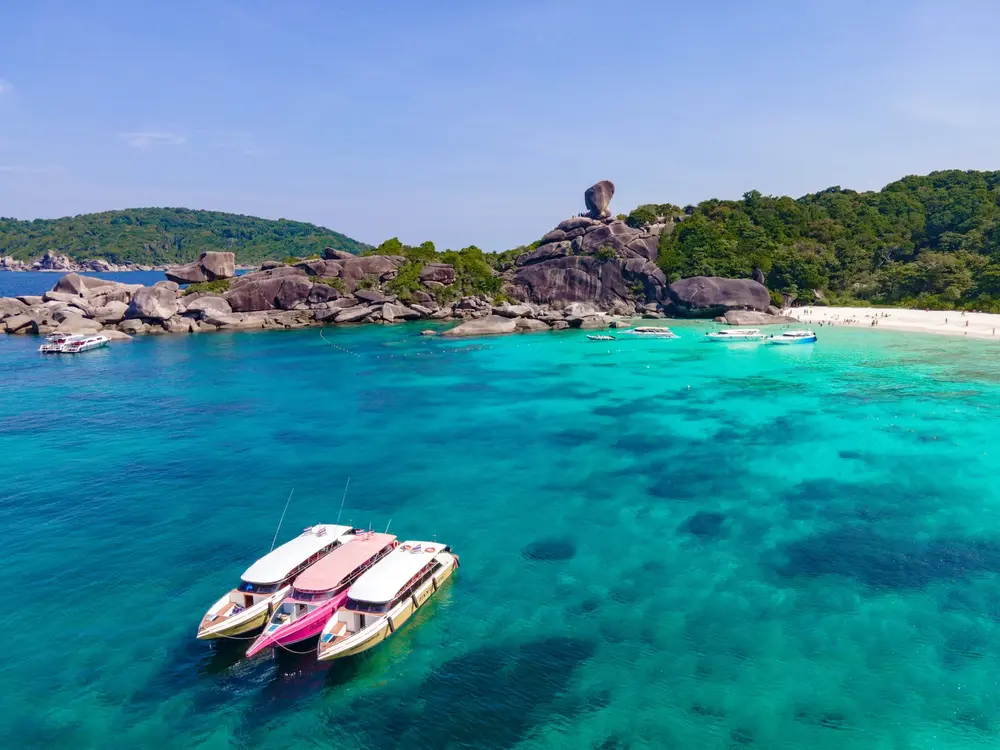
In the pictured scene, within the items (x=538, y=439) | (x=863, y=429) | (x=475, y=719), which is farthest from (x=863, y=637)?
(x=863, y=429)

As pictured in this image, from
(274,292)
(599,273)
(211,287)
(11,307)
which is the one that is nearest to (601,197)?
(599,273)

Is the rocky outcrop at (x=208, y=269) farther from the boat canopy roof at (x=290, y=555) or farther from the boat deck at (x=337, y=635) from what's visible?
the boat deck at (x=337, y=635)

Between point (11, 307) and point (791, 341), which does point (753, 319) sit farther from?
point (11, 307)

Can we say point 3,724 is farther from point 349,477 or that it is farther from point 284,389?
point 284,389

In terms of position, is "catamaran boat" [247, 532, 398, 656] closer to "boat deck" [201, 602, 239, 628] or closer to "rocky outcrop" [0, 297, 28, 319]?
"boat deck" [201, 602, 239, 628]

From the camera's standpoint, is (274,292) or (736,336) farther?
(274,292)

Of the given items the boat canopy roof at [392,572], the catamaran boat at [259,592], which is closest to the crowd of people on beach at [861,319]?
the boat canopy roof at [392,572]
